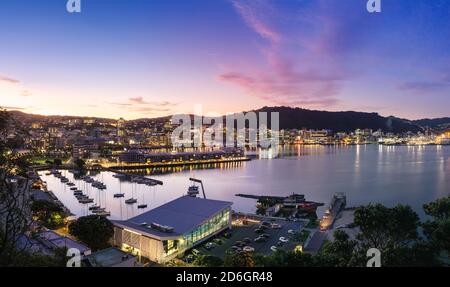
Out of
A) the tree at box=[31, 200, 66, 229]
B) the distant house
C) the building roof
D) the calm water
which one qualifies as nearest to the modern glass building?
the building roof

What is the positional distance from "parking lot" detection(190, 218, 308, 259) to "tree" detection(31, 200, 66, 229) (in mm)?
2943

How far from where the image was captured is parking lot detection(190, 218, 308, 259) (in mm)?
5137

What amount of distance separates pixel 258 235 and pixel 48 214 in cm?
377

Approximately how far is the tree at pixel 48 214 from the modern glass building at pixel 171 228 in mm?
1758

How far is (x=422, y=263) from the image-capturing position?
3756 millimetres

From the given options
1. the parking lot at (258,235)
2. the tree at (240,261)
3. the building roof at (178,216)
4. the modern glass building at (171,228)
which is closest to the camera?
the tree at (240,261)

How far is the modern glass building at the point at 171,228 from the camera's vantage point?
476 centimetres

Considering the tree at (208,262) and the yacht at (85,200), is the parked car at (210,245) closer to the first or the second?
A: the tree at (208,262)

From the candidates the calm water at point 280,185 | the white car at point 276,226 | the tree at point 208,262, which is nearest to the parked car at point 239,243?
the white car at point 276,226

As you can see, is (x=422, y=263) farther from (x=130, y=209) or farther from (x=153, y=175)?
(x=153, y=175)

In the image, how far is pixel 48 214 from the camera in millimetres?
6430

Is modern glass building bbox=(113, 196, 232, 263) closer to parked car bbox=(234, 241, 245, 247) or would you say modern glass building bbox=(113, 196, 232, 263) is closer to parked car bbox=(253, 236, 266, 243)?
parked car bbox=(234, 241, 245, 247)

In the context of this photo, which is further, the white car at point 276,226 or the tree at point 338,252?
the white car at point 276,226
